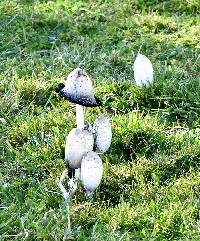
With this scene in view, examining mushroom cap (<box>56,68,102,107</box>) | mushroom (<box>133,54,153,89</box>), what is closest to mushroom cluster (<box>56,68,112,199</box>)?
mushroom cap (<box>56,68,102,107</box>)

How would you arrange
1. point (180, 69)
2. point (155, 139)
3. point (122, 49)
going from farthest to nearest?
point (122, 49) → point (180, 69) → point (155, 139)

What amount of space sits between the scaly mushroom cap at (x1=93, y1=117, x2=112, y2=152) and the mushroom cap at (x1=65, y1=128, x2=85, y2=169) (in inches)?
7.8

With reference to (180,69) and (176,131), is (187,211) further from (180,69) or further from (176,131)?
(180,69)

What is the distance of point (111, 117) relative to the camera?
398 centimetres

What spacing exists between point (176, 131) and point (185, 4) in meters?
2.08

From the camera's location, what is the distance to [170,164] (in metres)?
3.49

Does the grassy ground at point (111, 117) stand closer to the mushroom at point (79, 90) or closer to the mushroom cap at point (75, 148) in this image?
the mushroom cap at point (75, 148)

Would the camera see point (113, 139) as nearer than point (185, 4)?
Yes

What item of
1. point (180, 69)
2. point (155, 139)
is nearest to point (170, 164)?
point (155, 139)

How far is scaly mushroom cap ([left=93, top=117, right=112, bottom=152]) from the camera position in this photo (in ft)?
11.3

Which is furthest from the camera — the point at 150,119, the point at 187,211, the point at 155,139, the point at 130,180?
the point at 150,119

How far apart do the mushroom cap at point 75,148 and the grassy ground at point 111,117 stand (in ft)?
0.46

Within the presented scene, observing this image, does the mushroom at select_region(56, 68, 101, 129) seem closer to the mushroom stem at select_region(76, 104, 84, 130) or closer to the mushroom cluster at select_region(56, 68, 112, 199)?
the mushroom cluster at select_region(56, 68, 112, 199)

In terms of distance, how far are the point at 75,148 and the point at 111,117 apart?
2.53 ft
